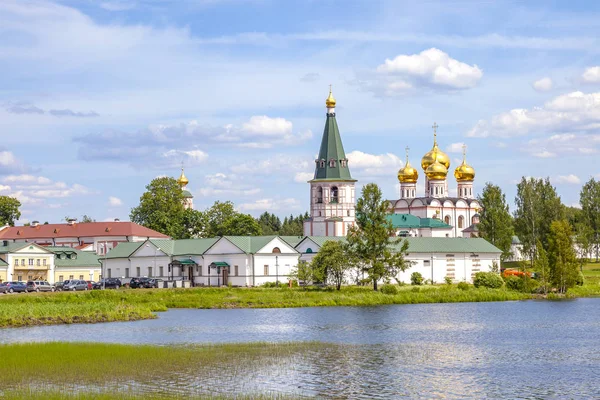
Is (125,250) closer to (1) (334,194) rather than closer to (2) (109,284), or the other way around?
(2) (109,284)

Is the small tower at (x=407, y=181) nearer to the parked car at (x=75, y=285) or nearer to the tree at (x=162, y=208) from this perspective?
the tree at (x=162, y=208)

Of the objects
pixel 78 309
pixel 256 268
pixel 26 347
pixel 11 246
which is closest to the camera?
pixel 26 347

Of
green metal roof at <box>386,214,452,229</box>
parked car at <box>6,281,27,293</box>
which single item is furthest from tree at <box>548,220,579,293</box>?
green metal roof at <box>386,214,452,229</box>

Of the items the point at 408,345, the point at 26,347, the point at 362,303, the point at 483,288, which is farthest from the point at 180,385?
the point at 483,288

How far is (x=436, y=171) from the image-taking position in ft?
468

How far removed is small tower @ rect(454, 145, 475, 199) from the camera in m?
146

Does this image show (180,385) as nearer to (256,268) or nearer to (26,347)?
(26,347)

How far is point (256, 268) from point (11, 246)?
1082 inches

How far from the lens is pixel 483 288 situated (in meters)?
78.6

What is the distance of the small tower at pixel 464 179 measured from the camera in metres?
146

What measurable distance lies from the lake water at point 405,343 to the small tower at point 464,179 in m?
79.4

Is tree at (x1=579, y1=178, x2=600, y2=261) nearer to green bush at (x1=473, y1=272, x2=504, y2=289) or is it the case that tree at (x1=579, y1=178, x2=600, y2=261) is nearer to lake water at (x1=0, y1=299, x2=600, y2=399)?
green bush at (x1=473, y1=272, x2=504, y2=289)

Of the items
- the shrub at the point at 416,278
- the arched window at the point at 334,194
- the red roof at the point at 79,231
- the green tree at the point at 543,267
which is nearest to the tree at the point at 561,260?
the green tree at the point at 543,267

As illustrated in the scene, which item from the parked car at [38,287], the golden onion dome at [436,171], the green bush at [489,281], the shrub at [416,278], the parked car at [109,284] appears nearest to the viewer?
the parked car at [38,287]
